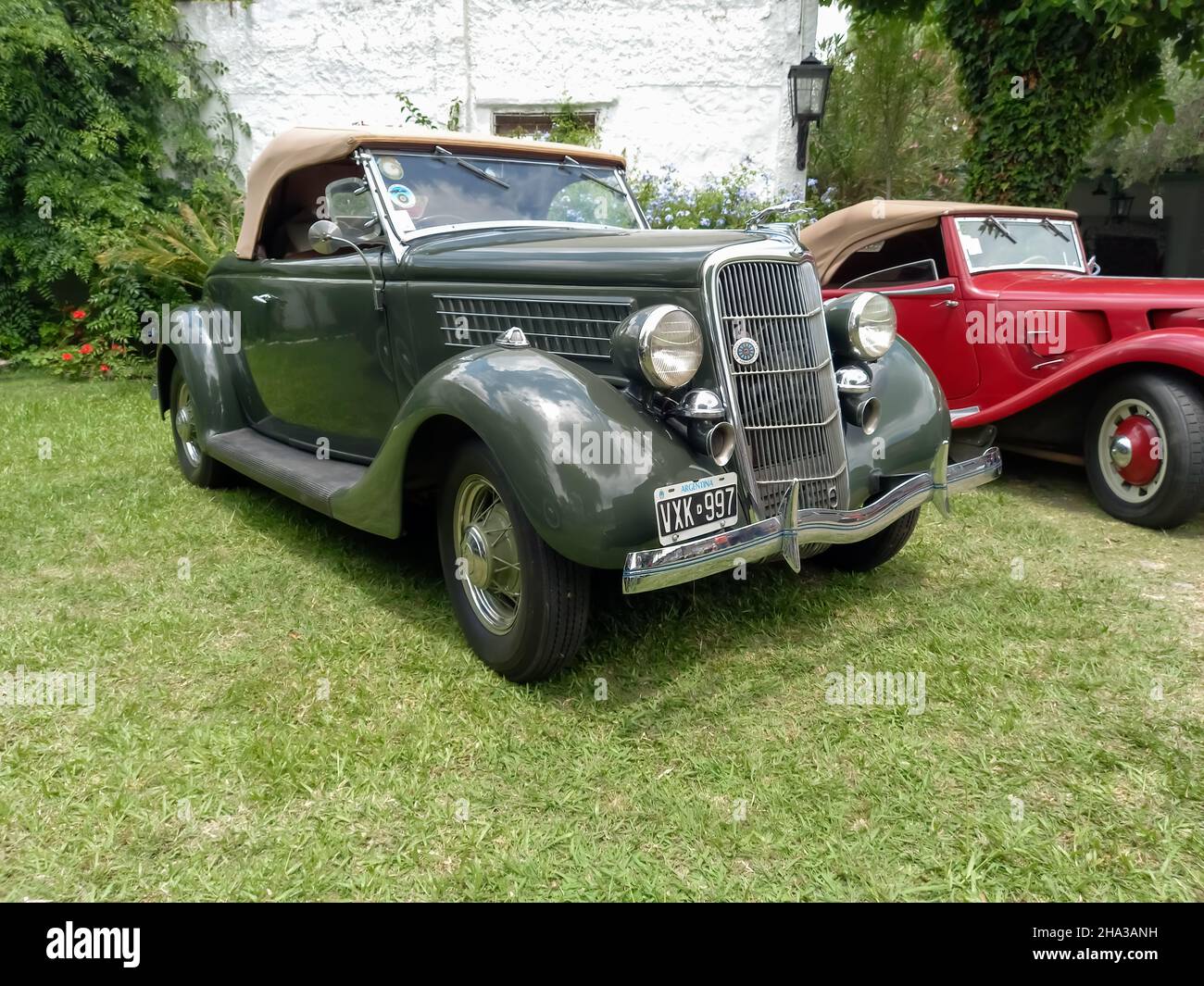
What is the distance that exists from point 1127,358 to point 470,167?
339 centimetres

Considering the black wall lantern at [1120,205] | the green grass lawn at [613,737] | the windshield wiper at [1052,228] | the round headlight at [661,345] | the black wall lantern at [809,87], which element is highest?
the black wall lantern at [809,87]

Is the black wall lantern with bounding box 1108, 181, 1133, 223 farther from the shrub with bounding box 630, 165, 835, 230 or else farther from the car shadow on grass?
the car shadow on grass

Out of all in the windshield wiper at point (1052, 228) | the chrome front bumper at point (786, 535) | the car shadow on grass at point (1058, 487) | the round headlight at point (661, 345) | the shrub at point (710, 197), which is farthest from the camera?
the shrub at point (710, 197)

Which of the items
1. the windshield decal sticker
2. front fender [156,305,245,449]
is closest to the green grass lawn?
front fender [156,305,245,449]

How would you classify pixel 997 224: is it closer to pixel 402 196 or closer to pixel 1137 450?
pixel 1137 450

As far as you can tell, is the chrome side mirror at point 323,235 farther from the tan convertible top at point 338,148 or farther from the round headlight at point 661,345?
Answer: the round headlight at point 661,345

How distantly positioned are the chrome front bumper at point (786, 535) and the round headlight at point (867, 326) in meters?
0.46

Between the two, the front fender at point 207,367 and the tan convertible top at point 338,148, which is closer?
the tan convertible top at point 338,148

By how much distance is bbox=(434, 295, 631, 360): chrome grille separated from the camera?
2936 mm

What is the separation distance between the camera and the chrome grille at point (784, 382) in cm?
282

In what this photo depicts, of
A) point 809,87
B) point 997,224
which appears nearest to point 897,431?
point 997,224

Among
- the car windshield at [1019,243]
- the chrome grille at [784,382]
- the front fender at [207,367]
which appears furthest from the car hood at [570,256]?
the car windshield at [1019,243]

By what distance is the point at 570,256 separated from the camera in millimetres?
3014

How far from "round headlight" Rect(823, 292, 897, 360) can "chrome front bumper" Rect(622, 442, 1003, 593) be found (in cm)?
46
